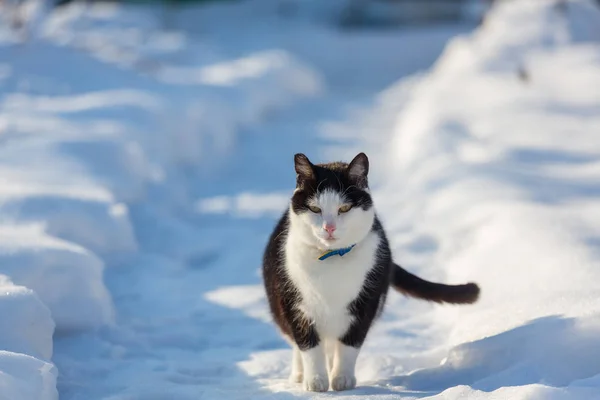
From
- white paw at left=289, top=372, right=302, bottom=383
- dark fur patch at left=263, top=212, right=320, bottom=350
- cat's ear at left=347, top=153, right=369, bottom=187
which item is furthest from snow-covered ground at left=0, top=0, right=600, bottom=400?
cat's ear at left=347, top=153, right=369, bottom=187

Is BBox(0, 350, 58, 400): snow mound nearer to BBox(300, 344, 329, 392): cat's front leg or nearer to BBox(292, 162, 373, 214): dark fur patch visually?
BBox(300, 344, 329, 392): cat's front leg

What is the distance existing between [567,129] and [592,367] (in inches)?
191

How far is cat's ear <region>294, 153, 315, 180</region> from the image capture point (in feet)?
9.12

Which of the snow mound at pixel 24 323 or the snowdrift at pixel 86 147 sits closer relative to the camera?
the snow mound at pixel 24 323

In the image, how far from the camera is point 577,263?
362 centimetres

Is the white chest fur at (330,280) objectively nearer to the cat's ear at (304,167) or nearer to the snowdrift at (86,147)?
the cat's ear at (304,167)

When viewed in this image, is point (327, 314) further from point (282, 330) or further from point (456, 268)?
point (456, 268)

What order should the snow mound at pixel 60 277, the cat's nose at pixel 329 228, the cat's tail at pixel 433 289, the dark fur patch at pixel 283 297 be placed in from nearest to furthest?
1. the cat's nose at pixel 329 228
2. the dark fur patch at pixel 283 297
3. the cat's tail at pixel 433 289
4. the snow mound at pixel 60 277

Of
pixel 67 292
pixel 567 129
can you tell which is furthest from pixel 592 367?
pixel 567 129

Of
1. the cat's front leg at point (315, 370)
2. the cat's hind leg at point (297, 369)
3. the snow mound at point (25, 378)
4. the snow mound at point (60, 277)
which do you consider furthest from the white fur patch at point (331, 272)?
the snow mound at point (60, 277)

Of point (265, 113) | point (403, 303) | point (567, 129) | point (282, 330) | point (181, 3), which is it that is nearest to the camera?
point (282, 330)

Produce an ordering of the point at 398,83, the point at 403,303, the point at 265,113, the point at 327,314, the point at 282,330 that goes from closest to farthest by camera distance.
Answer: the point at 327,314 → the point at 282,330 → the point at 403,303 → the point at 265,113 → the point at 398,83

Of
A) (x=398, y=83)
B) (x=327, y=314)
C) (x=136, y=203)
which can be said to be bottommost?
(x=327, y=314)

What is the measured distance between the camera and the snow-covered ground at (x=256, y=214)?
2.91 meters
